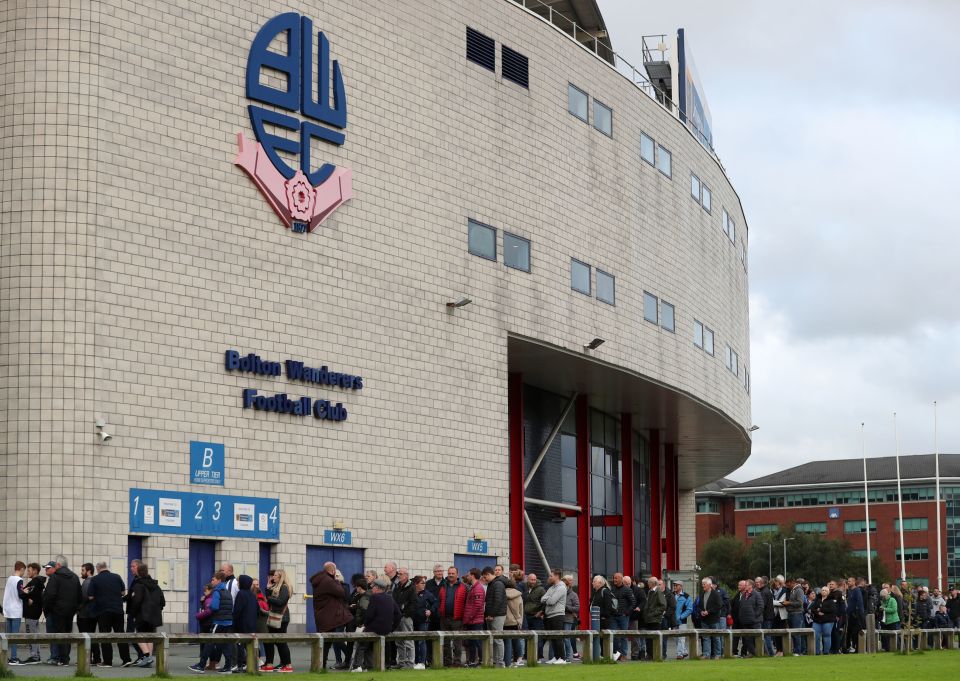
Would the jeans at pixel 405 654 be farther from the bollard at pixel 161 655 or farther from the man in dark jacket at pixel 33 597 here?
the man in dark jacket at pixel 33 597

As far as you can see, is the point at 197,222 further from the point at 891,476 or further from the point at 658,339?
the point at 891,476

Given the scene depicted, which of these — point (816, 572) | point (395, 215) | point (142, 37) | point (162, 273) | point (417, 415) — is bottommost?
point (816, 572)

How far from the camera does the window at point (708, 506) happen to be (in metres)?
150

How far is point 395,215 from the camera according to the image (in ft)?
104

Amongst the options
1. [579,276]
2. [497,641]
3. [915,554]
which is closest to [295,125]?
[579,276]

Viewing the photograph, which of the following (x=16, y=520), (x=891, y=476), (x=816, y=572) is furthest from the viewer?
(x=891, y=476)

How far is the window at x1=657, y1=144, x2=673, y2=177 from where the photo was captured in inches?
1682

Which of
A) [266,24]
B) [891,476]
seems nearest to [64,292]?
[266,24]

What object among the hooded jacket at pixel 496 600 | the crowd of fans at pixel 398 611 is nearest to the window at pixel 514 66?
the crowd of fans at pixel 398 611

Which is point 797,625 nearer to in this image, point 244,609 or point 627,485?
point 244,609

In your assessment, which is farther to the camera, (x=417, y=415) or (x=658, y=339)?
(x=658, y=339)

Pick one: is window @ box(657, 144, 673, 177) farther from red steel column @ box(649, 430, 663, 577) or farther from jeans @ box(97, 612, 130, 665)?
jeans @ box(97, 612, 130, 665)

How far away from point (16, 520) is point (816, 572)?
10128 centimetres

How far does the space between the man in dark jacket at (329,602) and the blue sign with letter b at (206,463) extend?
5352 millimetres
